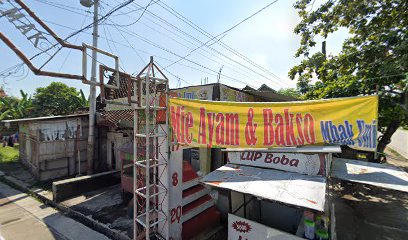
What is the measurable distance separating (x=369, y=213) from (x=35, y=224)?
12.8 m

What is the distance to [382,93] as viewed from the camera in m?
8.20

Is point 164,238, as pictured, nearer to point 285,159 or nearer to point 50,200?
point 285,159

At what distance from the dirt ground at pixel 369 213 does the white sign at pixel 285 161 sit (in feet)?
9.67

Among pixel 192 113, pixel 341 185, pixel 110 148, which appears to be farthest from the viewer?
pixel 110 148

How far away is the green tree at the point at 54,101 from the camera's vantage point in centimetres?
2691

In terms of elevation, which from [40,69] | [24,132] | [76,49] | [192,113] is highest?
[76,49]

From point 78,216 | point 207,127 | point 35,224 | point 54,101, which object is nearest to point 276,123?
point 207,127

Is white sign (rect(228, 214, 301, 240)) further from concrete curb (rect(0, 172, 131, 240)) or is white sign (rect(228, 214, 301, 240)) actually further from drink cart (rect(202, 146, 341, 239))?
concrete curb (rect(0, 172, 131, 240))

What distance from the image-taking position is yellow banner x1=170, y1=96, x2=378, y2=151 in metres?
3.91

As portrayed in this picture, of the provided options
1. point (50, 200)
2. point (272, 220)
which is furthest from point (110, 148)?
point (272, 220)

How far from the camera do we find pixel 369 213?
26.7 feet

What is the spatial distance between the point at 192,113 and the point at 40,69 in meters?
3.23

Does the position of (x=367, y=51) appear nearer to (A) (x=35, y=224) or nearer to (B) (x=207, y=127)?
(B) (x=207, y=127)

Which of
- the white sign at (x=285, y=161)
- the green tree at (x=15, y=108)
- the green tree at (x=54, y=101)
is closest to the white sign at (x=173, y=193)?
the white sign at (x=285, y=161)
